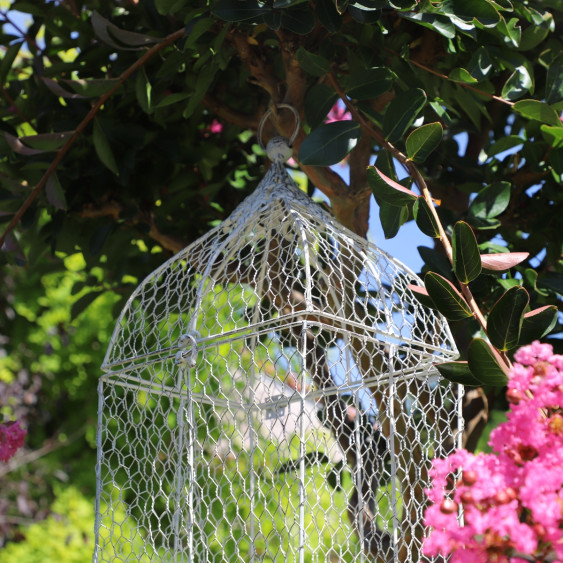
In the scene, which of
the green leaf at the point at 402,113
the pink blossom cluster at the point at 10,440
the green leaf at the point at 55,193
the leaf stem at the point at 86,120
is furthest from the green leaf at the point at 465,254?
the pink blossom cluster at the point at 10,440

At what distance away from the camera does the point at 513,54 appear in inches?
46.6

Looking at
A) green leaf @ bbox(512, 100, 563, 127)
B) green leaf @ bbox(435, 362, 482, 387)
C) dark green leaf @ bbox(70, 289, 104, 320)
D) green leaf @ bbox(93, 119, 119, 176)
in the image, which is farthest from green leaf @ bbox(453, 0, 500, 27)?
dark green leaf @ bbox(70, 289, 104, 320)

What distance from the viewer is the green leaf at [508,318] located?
0.72 metres

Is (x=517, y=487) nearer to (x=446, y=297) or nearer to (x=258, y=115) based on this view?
(x=446, y=297)

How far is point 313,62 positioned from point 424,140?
233 mm

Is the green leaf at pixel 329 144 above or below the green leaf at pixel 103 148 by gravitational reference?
above

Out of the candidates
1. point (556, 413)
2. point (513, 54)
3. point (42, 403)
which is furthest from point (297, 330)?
point (42, 403)

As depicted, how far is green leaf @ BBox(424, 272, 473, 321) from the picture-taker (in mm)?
754

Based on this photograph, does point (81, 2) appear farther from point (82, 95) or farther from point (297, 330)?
point (297, 330)

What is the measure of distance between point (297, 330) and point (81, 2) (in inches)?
29.8

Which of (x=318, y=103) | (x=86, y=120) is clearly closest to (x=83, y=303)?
(x=86, y=120)

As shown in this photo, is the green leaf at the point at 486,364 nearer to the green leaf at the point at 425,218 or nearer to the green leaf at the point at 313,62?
the green leaf at the point at 425,218

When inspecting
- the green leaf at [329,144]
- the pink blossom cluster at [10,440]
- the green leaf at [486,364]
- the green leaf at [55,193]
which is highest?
the green leaf at [329,144]

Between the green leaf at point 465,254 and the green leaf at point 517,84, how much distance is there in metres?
A: 0.42
